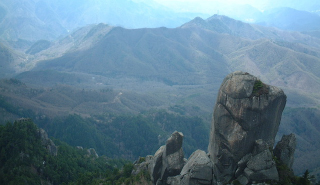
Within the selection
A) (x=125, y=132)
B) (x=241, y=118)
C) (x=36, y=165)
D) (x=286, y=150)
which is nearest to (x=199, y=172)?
(x=241, y=118)

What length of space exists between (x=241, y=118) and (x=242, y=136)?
4.96ft

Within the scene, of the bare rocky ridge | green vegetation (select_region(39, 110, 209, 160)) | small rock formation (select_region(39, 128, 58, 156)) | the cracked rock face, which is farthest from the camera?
green vegetation (select_region(39, 110, 209, 160))

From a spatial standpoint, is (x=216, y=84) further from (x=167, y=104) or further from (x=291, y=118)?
(x=291, y=118)

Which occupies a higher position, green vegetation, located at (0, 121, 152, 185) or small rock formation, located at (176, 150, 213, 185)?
small rock formation, located at (176, 150, 213, 185)

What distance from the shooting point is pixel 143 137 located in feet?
309

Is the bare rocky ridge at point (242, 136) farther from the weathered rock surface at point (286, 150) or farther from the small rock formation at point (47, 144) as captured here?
the small rock formation at point (47, 144)

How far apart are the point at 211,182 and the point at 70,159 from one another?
134 feet

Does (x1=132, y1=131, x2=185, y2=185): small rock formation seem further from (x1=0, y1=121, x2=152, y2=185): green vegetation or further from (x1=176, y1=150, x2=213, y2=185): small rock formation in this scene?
(x1=0, y1=121, x2=152, y2=185): green vegetation

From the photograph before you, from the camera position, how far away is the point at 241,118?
2145 centimetres

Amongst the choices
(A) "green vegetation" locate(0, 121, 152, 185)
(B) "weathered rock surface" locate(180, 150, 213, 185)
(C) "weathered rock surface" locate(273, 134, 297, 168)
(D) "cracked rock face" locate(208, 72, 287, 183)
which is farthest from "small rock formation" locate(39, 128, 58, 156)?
(C) "weathered rock surface" locate(273, 134, 297, 168)

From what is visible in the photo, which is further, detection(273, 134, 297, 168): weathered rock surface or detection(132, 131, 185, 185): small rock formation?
detection(132, 131, 185, 185): small rock formation

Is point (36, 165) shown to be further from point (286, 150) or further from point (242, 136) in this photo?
point (286, 150)

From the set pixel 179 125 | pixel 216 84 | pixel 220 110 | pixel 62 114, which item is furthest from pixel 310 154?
pixel 216 84

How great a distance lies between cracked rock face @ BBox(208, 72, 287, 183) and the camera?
2144 cm
